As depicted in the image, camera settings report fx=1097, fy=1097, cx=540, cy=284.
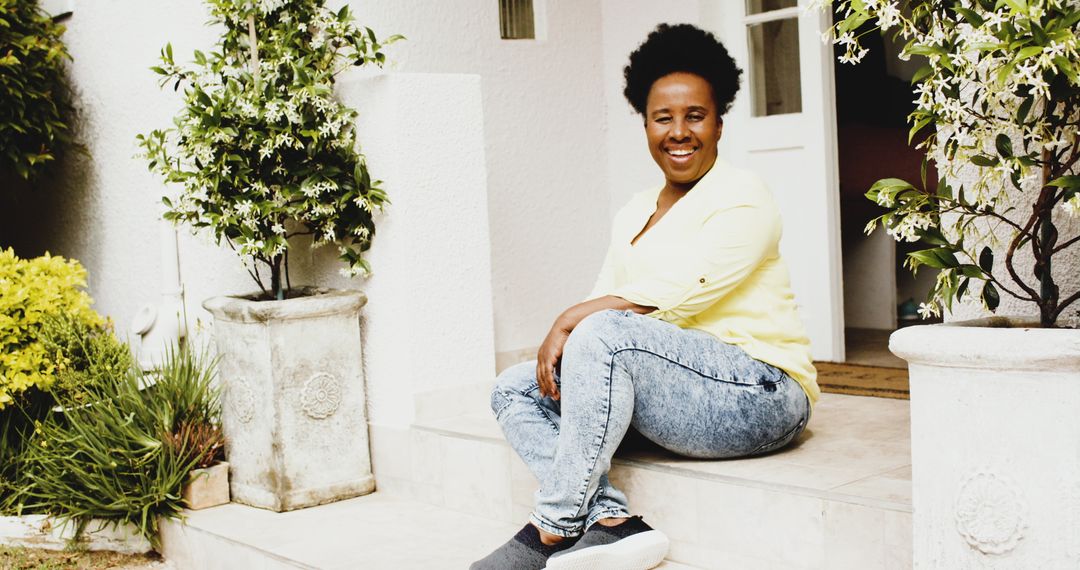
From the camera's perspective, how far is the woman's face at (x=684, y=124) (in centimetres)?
288

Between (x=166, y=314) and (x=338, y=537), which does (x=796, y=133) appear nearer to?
(x=338, y=537)

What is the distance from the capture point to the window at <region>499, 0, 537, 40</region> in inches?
191

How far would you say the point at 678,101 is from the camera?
2893mm

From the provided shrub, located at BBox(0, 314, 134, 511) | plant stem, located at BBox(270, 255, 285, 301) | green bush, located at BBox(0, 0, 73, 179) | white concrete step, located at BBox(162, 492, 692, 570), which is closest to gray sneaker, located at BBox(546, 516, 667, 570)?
white concrete step, located at BBox(162, 492, 692, 570)

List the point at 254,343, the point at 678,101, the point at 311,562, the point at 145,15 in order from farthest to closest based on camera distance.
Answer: the point at 145,15
the point at 254,343
the point at 311,562
the point at 678,101

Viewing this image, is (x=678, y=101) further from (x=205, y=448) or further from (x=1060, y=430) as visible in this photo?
(x=205, y=448)

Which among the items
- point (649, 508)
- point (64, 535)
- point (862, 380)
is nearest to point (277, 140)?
point (64, 535)

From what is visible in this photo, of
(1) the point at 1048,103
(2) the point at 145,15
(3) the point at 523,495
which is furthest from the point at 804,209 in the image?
(2) the point at 145,15

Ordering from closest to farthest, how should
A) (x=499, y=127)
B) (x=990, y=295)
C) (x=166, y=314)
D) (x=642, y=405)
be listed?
(x=990, y=295)
(x=642, y=405)
(x=499, y=127)
(x=166, y=314)

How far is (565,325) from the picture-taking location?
278cm

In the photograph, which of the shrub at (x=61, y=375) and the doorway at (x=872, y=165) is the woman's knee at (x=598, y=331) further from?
the doorway at (x=872, y=165)

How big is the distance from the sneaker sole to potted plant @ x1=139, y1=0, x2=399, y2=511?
4.75 feet

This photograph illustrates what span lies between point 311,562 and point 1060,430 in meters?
2.11

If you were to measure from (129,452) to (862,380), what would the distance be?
2607mm
